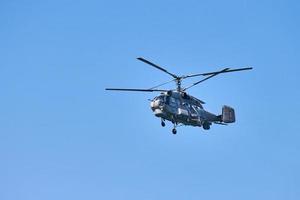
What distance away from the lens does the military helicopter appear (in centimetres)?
5906

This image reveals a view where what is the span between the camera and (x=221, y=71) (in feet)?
189

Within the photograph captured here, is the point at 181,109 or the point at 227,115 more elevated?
the point at 181,109

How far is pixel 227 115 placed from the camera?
217 feet

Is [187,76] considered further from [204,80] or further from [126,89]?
[126,89]

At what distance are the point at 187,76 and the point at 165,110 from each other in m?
4.42

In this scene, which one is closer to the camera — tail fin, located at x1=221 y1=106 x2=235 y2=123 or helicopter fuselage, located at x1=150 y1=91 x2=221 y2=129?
helicopter fuselage, located at x1=150 y1=91 x2=221 y2=129

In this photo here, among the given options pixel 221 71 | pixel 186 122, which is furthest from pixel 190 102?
pixel 221 71

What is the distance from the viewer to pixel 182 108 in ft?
201

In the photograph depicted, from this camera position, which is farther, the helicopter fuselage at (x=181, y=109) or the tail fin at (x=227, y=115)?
the tail fin at (x=227, y=115)

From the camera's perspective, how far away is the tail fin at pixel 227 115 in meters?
65.9

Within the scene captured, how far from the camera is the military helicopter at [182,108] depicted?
5906 cm

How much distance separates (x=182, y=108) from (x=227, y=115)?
23.8ft

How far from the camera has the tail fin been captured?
65.9 m

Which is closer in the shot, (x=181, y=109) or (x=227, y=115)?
(x=181, y=109)
